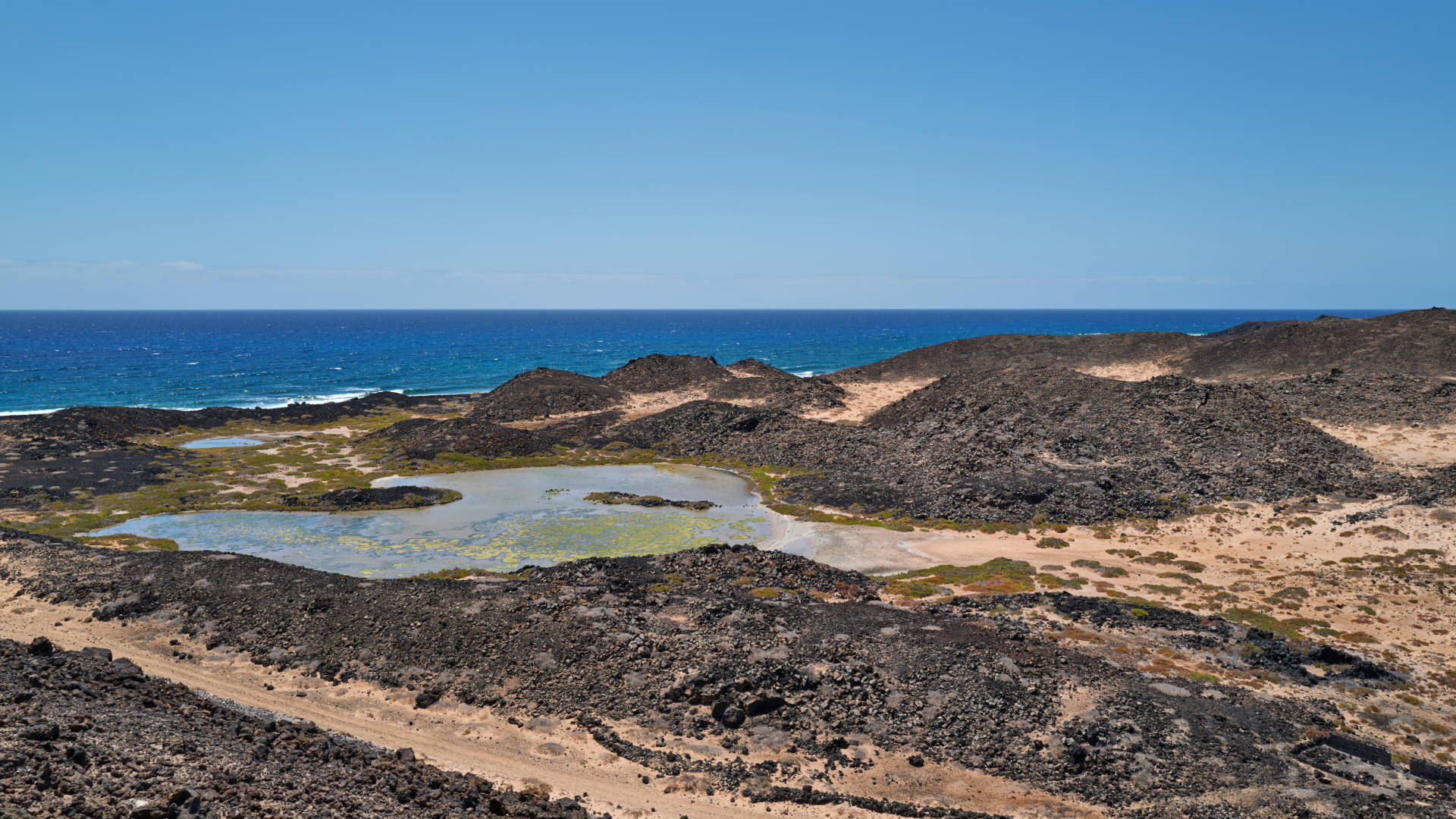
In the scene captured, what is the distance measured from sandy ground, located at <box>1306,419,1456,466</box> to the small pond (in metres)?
81.7

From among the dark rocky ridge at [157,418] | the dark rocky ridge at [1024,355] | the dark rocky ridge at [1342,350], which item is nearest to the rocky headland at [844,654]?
the dark rocky ridge at [157,418]

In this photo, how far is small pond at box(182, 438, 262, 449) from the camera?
61469mm

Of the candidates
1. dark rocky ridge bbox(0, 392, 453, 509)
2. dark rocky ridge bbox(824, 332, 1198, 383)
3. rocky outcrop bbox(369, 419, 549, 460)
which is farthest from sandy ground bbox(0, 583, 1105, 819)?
dark rocky ridge bbox(824, 332, 1198, 383)

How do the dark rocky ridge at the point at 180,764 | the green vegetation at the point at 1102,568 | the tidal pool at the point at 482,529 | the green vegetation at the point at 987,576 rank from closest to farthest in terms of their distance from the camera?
the dark rocky ridge at the point at 180,764 < the green vegetation at the point at 987,576 < the green vegetation at the point at 1102,568 < the tidal pool at the point at 482,529

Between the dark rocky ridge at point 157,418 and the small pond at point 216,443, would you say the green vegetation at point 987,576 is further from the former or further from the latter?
the dark rocky ridge at point 157,418

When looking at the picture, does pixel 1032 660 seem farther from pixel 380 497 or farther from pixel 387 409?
pixel 387 409

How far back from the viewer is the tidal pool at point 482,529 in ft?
116

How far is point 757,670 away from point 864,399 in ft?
207

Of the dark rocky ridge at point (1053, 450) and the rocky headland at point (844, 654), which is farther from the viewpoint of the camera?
the dark rocky ridge at point (1053, 450)

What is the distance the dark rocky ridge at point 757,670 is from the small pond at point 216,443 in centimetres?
Result: 3578

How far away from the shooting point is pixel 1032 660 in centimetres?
2158

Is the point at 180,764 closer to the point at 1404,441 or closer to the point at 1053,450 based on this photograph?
the point at 1053,450

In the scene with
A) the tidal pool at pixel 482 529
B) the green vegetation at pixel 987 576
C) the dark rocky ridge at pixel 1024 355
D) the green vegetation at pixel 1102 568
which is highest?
the dark rocky ridge at pixel 1024 355

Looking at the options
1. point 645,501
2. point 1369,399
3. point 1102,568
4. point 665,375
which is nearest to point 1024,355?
point 1369,399
